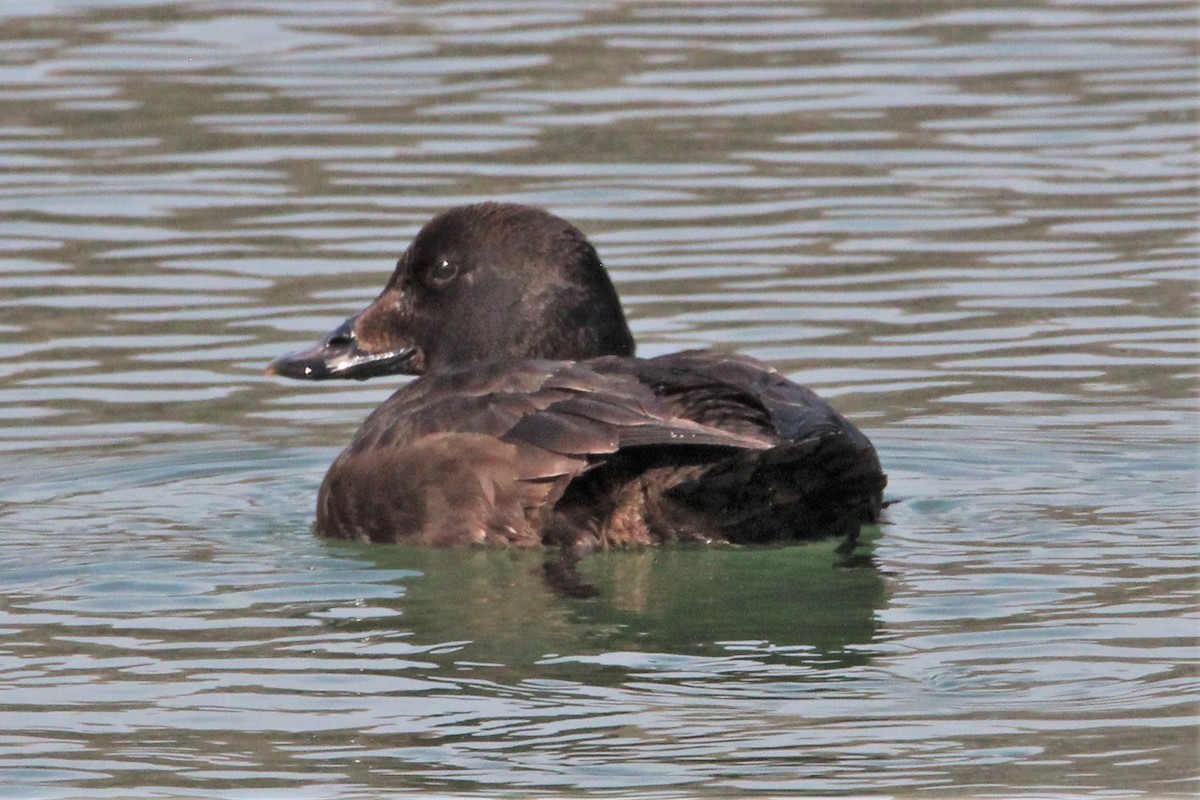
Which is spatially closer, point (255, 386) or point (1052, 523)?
point (1052, 523)

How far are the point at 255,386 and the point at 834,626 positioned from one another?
12.9ft

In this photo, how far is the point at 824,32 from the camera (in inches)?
597

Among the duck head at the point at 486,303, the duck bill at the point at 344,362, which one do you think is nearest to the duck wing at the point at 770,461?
the duck head at the point at 486,303

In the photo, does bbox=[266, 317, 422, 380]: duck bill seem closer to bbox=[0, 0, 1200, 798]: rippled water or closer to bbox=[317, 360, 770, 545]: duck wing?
bbox=[0, 0, 1200, 798]: rippled water

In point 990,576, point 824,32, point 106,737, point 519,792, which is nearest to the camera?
point 519,792

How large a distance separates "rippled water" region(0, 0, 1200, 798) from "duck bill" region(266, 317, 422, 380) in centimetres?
34

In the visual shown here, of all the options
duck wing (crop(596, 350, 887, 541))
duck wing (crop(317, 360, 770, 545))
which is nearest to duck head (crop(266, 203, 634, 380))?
duck wing (crop(317, 360, 770, 545))

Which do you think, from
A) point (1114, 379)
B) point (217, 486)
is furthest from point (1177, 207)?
point (217, 486)

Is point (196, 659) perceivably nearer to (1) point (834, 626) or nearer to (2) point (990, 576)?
(1) point (834, 626)

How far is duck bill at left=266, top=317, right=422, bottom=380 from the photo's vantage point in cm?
902

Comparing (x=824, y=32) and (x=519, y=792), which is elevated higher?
(x=824, y=32)

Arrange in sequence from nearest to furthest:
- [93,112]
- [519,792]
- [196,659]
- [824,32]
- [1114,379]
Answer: [519,792], [196,659], [1114,379], [93,112], [824,32]

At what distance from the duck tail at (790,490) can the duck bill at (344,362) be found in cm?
185

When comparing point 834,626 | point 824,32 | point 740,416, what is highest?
point 824,32
